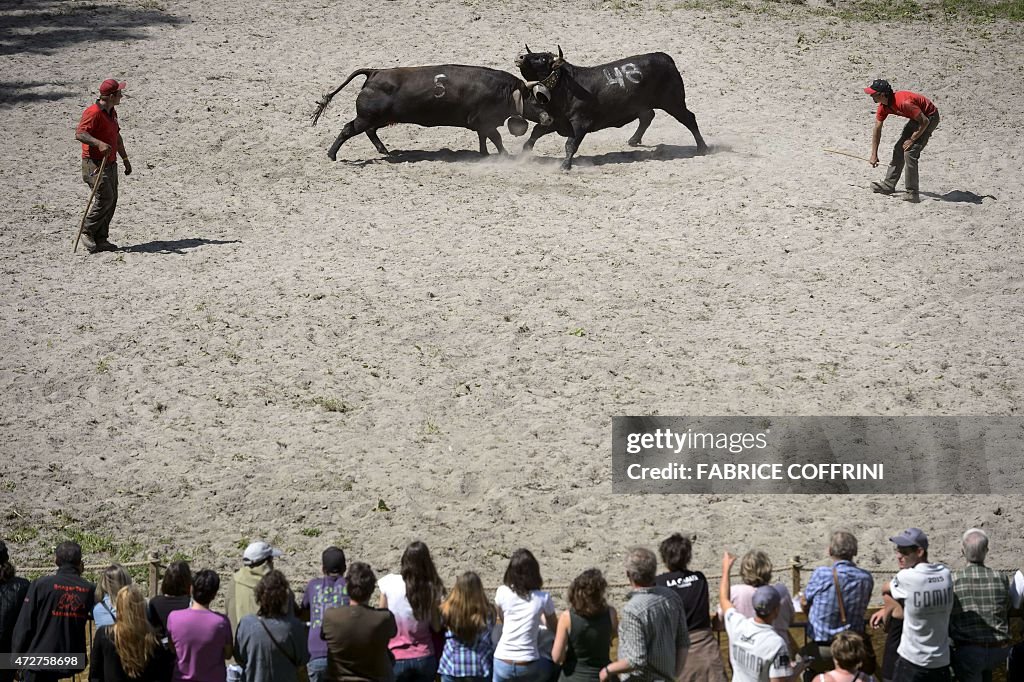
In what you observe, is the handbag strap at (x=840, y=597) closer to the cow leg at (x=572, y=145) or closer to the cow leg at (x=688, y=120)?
the cow leg at (x=572, y=145)

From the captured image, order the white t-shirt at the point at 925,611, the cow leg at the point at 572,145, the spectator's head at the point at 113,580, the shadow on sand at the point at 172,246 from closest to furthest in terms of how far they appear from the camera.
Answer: the spectator's head at the point at 113,580
the white t-shirt at the point at 925,611
the shadow on sand at the point at 172,246
the cow leg at the point at 572,145

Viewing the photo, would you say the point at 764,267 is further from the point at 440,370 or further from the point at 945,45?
the point at 945,45

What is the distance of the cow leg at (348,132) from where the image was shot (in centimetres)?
1739

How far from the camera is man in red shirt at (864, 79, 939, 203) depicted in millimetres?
14992

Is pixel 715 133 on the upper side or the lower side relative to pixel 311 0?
lower

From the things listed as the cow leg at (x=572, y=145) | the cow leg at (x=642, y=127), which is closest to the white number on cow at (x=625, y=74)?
the cow leg at (x=642, y=127)

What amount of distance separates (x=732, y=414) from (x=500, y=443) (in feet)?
6.82

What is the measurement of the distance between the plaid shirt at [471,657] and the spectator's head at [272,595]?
892 millimetres

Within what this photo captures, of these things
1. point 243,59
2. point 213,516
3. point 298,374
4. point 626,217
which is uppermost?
point 243,59

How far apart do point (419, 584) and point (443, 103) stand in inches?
458

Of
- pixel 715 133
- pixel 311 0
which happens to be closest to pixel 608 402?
pixel 715 133

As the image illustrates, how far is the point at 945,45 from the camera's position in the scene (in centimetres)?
2144

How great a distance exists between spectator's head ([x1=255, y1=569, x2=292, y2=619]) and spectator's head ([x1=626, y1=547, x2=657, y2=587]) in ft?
5.83

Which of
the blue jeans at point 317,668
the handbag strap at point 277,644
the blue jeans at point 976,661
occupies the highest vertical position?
the handbag strap at point 277,644
